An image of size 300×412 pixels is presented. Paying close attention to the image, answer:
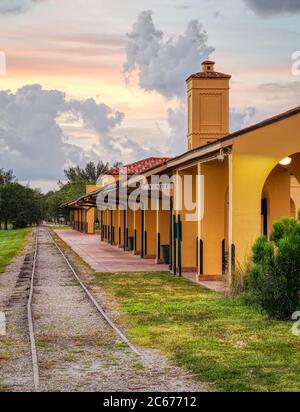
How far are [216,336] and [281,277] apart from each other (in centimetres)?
211

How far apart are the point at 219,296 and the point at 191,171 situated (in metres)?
7.11

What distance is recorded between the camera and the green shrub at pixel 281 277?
1356cm

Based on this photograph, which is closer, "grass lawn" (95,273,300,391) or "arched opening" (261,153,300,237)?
"grass lawn" (95,273,300,391)

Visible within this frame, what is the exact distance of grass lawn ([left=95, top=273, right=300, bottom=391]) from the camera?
9.30 meters

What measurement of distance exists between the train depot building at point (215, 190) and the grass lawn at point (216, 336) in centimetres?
187

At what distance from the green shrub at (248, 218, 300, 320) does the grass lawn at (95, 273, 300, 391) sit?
332 millimetres

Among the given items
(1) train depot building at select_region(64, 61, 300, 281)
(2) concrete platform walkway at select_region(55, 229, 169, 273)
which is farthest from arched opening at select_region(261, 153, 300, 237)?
(2) concrete platform walkway at select_region(55, 229, 169, 273)

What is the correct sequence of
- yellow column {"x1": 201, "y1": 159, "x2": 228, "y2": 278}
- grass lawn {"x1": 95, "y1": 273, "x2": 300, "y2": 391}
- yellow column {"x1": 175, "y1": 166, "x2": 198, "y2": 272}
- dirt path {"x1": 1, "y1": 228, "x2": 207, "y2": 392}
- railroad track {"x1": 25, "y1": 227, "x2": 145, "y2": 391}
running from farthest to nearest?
yellow column {"x1": 175, "y1": 166, "x2": 198, "y2": 272}, yellow column {"x1": 201, "y1": 159, "x2": 228, "y2": 278}, railroad track {"x1": 25, "y1": 227, "x2": 145, "y2": 391}, grass lawn {"x1": 95, "y1": 273, "x2": 300, "y2": 391}, dirt path {"x1": 1, "y1": 228, "x2": 207, "y2": 392}

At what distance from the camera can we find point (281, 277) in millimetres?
13711

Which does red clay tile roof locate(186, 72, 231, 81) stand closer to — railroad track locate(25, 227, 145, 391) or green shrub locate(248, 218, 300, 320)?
railroad track locate(25, 227, 145, 391)

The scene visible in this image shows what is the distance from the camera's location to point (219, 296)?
56.7 ft

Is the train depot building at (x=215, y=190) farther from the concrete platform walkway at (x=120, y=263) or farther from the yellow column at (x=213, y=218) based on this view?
the concrete platform walkway at (x=120, y=263)

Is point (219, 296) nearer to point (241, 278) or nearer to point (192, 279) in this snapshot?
point (241, 278)
